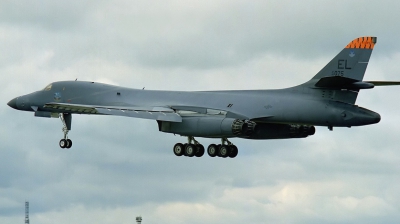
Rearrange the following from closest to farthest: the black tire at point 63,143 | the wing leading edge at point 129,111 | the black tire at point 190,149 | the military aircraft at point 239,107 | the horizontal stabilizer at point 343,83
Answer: the horizontal stabilizer at point 343,83, the military aircraft at point 239,107, the wing leading edge at point 129,111, the black tire at point 190,149, the black tire at point 63,143

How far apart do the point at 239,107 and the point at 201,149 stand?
3131 mm

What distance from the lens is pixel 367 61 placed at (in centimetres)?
4747

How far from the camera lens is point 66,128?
57.0 meters

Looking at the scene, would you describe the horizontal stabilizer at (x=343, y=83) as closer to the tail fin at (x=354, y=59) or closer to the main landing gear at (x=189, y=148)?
the tail fin at (x=354, y=59)

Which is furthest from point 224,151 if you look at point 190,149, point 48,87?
point 48,87

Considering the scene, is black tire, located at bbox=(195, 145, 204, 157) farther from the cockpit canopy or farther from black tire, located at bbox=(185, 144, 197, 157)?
the cockpit canopy

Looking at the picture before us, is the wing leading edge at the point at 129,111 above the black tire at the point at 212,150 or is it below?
above

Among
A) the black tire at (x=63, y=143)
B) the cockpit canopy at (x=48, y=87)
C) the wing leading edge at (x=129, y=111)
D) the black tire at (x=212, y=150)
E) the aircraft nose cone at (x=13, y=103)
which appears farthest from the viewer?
the aircraft nose cone at (x=13, y=103)

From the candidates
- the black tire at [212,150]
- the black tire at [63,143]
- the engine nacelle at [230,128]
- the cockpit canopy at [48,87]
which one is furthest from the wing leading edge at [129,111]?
the cockpit canopy at [48,87]

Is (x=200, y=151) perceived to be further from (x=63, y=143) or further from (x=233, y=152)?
(x=63, y=143)

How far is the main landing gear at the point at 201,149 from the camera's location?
170ft

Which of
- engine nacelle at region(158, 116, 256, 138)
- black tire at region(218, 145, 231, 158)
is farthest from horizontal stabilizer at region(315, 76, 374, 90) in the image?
black tire at region(218, 145, 231, 158)

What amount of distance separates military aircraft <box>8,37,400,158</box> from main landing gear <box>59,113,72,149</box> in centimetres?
5

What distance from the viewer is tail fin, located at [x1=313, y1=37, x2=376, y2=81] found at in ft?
155
